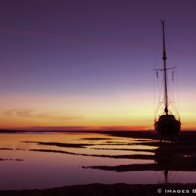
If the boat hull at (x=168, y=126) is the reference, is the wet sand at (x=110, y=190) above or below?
below

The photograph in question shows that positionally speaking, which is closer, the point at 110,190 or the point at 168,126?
the point at 110,190

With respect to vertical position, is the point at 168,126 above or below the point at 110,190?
above

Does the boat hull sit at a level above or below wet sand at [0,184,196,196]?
above

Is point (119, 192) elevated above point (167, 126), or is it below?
below

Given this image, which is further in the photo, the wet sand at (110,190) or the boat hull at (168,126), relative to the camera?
the boat hull at (168,126)

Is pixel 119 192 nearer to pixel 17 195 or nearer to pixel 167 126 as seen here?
pixel 17 195

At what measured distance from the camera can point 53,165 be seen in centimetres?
3750

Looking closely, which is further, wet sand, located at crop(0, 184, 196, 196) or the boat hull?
the boat hull

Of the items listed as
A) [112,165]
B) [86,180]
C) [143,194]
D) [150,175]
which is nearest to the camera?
[143,194]

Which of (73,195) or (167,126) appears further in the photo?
(167,126)

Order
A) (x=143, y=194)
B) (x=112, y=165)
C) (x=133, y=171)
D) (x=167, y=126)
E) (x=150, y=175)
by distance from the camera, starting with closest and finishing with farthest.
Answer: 1. (x=143, y=194)
2. (x=150, y=175)
3. (x=133, y=171)
4. (x=112, y=165)
5. (x=167, y=126)

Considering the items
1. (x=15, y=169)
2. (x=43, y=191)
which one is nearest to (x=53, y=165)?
(x=15, y=169)

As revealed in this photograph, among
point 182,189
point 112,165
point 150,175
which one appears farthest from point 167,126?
point 182,189

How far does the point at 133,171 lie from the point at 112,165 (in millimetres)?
4655
